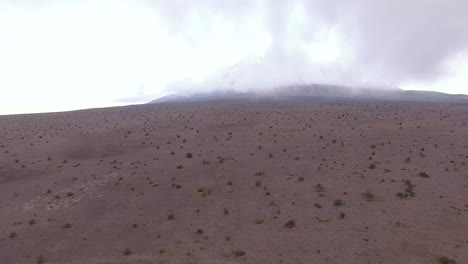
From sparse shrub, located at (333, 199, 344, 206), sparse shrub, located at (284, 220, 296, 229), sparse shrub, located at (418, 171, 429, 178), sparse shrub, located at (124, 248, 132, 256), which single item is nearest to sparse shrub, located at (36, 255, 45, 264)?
sparse shrub, located at (124, 248, 132, 256)

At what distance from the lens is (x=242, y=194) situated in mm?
25719

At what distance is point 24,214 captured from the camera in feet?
80.9

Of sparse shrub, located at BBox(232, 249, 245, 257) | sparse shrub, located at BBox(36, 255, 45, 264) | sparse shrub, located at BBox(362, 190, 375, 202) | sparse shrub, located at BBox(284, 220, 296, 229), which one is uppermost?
sparse shrub, located at BBox(362, 190, 375, 202)

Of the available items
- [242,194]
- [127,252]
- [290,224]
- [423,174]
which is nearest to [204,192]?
[242,194]

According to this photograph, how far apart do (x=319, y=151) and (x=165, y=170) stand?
1276 centimetres

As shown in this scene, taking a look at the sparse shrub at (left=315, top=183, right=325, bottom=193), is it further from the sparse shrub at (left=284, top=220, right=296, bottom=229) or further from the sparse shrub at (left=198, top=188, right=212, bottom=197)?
the sparse shrub at (left=198, top=188, right=212, bottom=197)

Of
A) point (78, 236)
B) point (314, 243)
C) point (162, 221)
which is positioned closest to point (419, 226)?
point (314, 243)

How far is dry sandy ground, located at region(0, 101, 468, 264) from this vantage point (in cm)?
1884

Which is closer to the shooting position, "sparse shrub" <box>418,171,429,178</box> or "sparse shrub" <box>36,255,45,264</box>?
"sparse shrub" <box>36,255,45,264</box>

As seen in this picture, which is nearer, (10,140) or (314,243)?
(314,243)

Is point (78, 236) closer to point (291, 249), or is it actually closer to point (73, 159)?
point (291, 249)

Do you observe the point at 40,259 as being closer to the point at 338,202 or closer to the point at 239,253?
the point at 239,253

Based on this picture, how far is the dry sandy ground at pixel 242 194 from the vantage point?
18844 mm

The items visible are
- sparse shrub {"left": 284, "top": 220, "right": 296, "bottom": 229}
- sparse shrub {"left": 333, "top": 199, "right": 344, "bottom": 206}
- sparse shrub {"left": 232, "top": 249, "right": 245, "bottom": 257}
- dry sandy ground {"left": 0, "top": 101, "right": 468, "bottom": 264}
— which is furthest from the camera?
sparse shrub {"left": 333, "top": 199, "right": 344, "bottom": 206}
